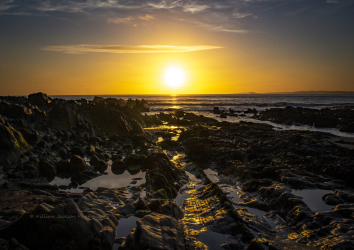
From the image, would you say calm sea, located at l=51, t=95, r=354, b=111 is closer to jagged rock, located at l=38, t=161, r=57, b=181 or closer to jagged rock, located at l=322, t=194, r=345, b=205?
jagged rock, located at l=38, t=161, r=57, b=181

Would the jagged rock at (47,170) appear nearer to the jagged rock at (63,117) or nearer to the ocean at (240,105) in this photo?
the jagged rock at (63,117)

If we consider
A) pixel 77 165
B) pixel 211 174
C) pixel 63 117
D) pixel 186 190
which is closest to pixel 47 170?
pixel 77 165

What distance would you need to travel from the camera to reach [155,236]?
415 cm

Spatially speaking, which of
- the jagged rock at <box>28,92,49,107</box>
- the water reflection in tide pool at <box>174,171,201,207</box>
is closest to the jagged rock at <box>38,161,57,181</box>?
the water reflection in tide pool at <box>174,171,201,207</box>

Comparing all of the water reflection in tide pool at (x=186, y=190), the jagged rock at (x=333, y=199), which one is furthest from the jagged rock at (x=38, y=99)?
the jagged rock at (x=333, y=199)

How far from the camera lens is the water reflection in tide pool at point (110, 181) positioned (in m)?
7.48

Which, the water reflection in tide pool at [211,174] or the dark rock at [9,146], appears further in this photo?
the water reflection in tide pool at [211,174]

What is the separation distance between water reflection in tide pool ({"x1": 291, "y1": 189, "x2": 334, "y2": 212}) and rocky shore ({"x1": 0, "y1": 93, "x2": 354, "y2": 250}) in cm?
3

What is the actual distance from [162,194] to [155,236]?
2.65 meters

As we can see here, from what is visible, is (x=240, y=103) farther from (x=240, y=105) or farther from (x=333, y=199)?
(x=333, y=199)

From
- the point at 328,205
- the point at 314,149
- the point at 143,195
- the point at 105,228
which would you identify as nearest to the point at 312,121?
the point at 314,149

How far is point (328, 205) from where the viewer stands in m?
6.70

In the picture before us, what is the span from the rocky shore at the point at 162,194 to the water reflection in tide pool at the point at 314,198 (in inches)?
1.4

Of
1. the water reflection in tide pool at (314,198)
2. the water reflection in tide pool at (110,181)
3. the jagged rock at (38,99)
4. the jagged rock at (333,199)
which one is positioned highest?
the jagged rock at (38,99)
